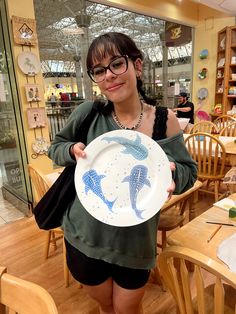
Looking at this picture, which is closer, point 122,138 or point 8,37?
point 122,138

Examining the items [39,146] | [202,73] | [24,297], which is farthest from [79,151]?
[202,73]

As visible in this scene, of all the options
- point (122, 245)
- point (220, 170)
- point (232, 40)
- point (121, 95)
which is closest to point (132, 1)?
point (232, 40)

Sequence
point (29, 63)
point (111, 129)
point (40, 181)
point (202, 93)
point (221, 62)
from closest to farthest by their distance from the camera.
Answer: point (111, 129), point (40, 181), point (29, 63), point (221, 62), point (202, 93)

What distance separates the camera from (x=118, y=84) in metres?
0.87

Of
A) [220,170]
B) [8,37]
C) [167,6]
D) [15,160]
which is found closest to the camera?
[8,37]

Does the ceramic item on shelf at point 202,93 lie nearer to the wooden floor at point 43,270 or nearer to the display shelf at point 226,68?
the display shelf at point 226,68

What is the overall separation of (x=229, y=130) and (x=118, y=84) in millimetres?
3466

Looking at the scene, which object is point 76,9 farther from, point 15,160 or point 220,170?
Answer: point 220,170

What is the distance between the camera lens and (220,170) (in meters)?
2.90

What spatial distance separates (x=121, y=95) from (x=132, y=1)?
13.2ft

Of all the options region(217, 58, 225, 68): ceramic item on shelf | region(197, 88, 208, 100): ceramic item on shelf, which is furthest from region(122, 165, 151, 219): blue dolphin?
region(197, 88, 208, 100): ceramic item on shelf

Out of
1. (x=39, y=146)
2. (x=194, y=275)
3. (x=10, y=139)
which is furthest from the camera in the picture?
(x=10, y=139)

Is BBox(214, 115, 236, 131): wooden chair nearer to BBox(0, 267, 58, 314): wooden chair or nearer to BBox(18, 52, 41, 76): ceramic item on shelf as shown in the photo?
BBox(18, 52, 41, 76): ceramic item on shelf

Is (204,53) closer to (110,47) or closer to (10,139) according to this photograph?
(10,139)
